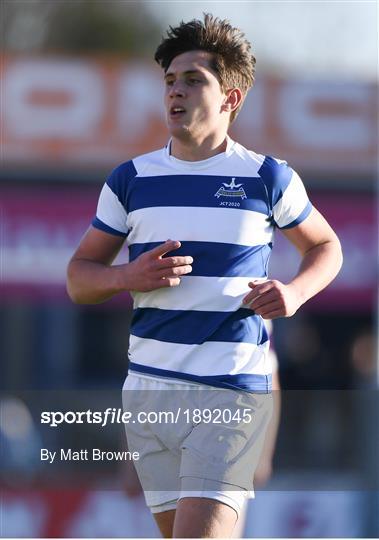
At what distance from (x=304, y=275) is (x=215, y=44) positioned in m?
0.89

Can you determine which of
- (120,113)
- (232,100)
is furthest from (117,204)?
(120,113)

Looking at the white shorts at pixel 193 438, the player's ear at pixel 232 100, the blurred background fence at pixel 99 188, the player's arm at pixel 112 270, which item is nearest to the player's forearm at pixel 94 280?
the player's arm at pixel 112 270

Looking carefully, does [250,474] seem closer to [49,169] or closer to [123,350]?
[49,169]

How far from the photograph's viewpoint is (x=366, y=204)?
11984 mm

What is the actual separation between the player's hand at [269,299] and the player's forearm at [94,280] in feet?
1.44

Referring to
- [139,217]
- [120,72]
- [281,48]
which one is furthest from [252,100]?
[281,48]

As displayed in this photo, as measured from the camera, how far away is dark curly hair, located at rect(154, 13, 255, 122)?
432 cm

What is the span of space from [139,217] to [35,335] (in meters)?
8.06

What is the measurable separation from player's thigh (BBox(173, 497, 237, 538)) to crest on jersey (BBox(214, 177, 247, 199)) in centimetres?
106

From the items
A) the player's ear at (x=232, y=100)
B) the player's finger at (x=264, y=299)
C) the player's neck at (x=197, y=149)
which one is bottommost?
the player's finger at (x=264, y=299)

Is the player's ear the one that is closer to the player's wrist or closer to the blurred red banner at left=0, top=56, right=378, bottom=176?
the player's wrist

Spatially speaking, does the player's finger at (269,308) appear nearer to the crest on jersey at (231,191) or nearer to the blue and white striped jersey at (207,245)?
the blue and white striped jersey at (207,245)

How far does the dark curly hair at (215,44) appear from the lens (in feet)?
14.2

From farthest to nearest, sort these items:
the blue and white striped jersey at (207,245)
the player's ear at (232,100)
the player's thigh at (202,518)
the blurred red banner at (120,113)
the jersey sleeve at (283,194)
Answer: the blurred red banner at (120,113) → the player's ear at (232,100) → the jersey sleeve at (283,194) → the blue and white striped jersey at (207,245) → the player's thigh at (202,518)
